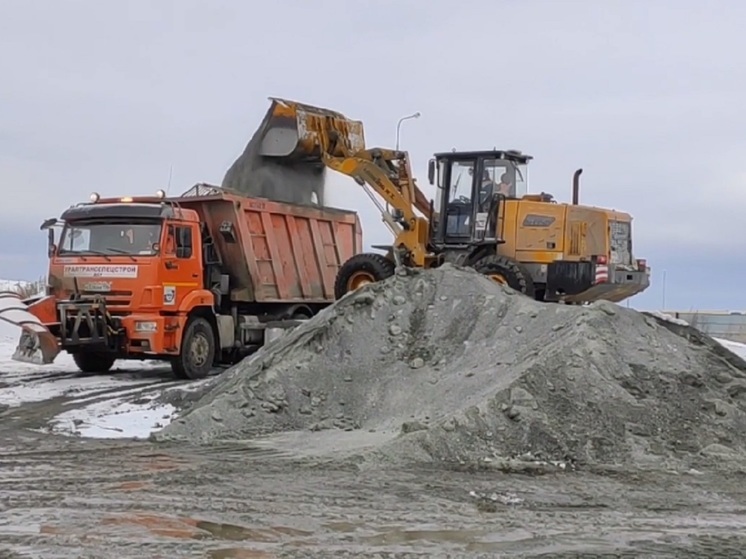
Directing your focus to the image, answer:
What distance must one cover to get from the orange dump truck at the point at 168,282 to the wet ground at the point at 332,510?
5.51 m

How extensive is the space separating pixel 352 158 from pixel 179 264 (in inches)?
165

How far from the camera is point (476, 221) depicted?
58.5ft

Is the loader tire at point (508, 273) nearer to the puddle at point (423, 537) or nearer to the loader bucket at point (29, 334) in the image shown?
the loader bucket at point (29, 334)

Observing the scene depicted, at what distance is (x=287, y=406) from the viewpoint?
37.1ft

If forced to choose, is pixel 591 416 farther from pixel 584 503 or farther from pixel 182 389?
pixel 182 389

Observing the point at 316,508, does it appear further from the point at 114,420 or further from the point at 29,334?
the point at 29,334

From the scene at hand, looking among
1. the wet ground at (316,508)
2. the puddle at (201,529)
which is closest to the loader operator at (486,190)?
the wet ground at (316,508)

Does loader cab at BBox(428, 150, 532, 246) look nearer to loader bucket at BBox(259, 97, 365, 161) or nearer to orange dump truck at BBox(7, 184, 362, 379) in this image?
loader bucket at BBox(259, 97, 365, 161)

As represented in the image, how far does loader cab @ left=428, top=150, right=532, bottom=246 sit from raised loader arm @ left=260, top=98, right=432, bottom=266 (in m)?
0.50

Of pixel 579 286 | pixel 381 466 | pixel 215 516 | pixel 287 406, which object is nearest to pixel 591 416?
pixel 381 466

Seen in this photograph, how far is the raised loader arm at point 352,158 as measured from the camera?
18391 millimetres

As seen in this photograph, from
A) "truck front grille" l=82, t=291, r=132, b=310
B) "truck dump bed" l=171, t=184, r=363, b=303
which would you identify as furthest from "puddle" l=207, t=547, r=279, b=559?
"truck dump bed" l=171, t=184, r=363, b=303

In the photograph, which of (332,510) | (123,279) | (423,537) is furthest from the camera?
(123,279)

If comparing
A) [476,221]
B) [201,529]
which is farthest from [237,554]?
[476,221]
